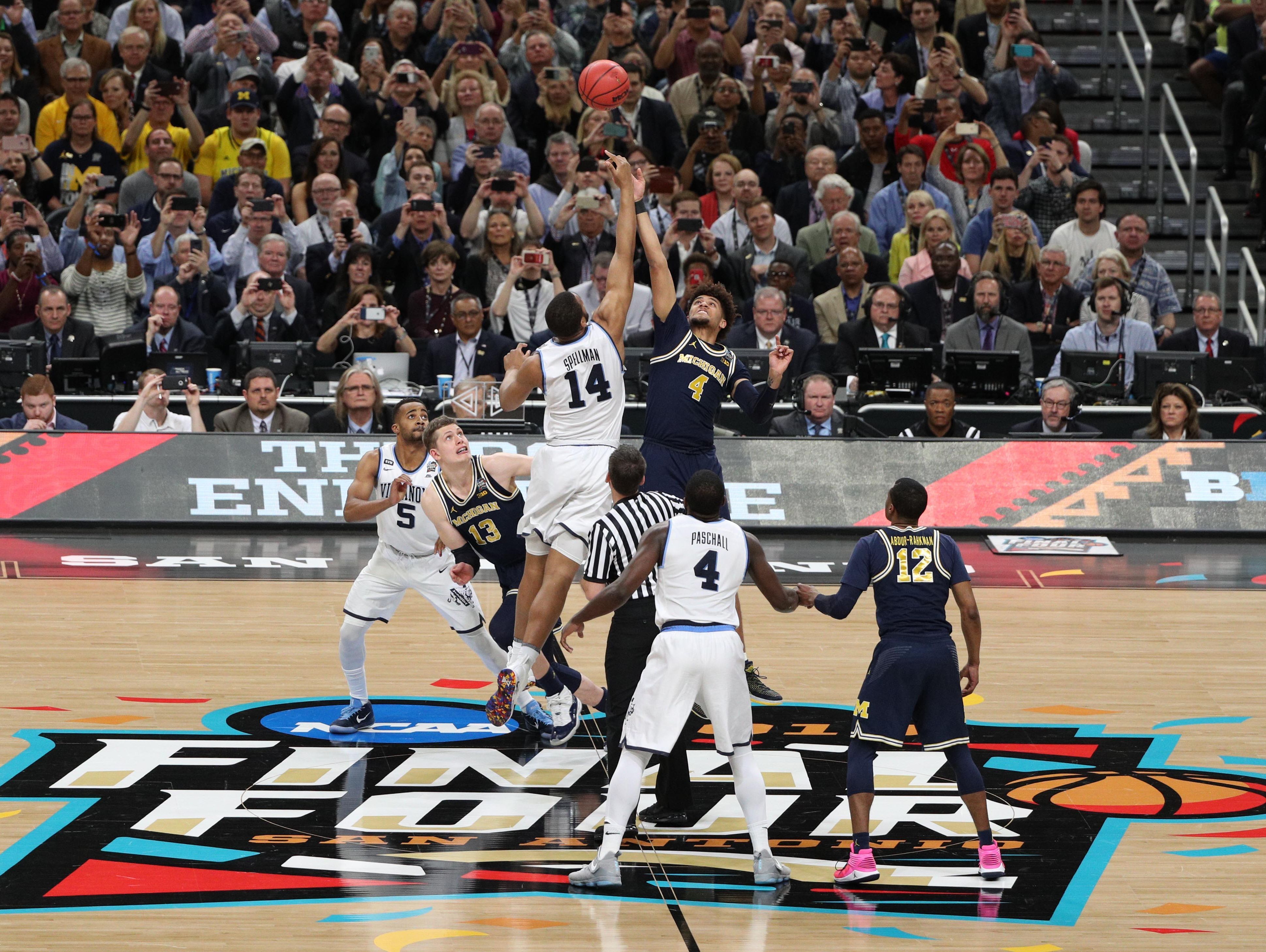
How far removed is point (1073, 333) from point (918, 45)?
4853 mm

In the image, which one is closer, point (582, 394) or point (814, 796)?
point (814, 796)

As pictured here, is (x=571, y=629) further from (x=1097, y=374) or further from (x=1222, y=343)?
(x=1222, y=343)

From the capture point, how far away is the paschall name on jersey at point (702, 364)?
31.5 feet

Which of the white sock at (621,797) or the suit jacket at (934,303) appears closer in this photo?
the white sock at (621,797)

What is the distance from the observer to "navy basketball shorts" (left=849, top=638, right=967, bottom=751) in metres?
7.74

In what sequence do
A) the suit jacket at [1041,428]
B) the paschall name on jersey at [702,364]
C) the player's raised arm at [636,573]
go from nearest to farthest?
the player's raised arm at [636,573]
the paschall name on jersey at [702,364]
the suit jacket at [1041,428]

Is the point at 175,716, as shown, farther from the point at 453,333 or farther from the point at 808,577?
the point at 453,333

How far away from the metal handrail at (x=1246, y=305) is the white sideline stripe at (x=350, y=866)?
1180cm

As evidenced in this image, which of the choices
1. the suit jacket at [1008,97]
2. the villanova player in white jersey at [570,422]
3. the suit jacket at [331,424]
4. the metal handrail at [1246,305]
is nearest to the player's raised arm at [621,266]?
the villanova player in white jersey at [570,422]

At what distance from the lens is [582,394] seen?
9.54 meters

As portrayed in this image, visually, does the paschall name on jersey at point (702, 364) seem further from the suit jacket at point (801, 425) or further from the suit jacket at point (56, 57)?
the suit jacket at point (56, 57)

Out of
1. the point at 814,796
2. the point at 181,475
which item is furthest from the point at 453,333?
the point at 814,796

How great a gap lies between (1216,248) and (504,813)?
1376 cm

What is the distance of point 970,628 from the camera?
7.88 metres
